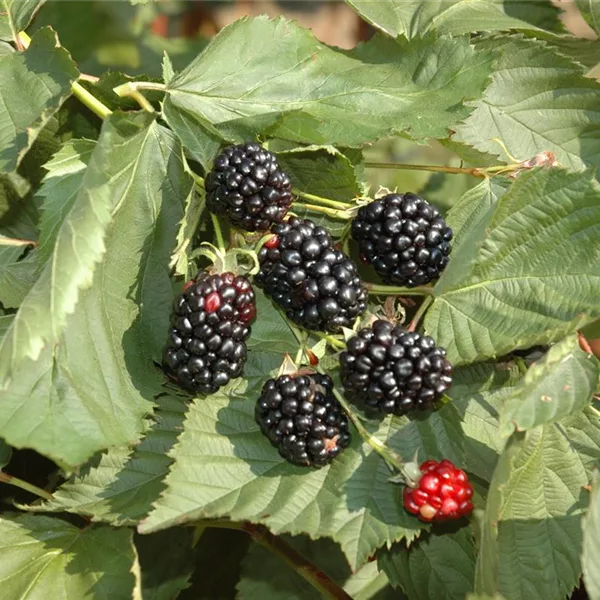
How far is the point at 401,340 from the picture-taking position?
110 cm

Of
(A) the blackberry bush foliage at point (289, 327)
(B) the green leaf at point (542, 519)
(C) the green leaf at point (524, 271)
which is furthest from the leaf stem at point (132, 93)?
(B) the green leaf at point (542, 519)

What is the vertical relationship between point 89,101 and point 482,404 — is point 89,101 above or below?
above

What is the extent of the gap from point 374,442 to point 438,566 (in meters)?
0.21

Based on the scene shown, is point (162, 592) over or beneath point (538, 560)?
beneath

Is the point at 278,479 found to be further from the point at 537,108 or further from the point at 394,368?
the point at 537,108

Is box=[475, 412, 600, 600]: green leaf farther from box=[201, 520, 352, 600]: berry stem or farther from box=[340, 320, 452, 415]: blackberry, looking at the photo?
box=[201, 520, 352, 600]: berry stem

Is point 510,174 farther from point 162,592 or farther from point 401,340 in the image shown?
point 162,592

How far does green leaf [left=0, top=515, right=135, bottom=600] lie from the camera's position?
1222mm

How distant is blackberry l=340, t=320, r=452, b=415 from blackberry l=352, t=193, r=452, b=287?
0.34 feet

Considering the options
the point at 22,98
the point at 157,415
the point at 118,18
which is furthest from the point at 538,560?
the point at 118,18

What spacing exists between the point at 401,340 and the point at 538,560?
359 mm

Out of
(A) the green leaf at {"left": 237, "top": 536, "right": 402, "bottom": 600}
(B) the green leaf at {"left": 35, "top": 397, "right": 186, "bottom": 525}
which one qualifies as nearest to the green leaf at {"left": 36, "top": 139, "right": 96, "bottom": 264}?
(B) the green leaf at {"left": 35, "top": 397, "right": 186, "bottom": 525}

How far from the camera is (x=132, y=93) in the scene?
127 centimetres

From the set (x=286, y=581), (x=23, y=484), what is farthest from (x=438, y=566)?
(x=23, y=484)
